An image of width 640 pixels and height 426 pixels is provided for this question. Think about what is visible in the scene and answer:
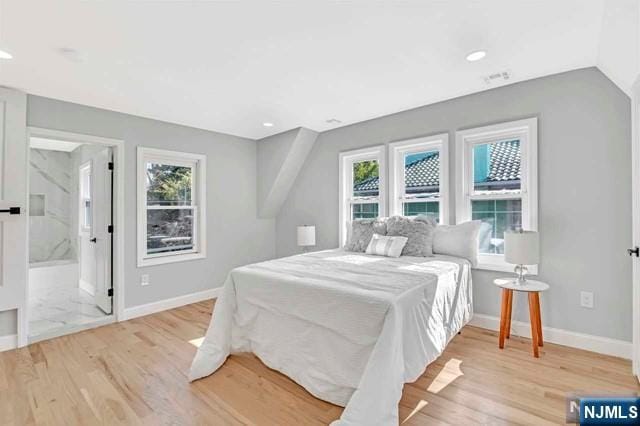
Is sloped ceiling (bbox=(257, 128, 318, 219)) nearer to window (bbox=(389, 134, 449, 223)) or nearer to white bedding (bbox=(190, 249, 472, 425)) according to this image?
Result: window (bbox=(389, 134, 449, 223))

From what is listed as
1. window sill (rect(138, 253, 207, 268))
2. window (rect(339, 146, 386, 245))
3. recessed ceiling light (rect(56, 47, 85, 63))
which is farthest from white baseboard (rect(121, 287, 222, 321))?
recessed ceiling light (rect(56, 47, 85, 63))

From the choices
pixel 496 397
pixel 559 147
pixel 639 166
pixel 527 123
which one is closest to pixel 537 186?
pixel 559 147

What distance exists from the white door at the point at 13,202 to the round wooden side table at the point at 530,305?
450cm

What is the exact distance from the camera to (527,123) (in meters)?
2.93

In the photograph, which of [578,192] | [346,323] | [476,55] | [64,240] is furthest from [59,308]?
[578,192]

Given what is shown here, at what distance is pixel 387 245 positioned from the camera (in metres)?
3.22

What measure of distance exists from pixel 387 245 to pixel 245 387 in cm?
187

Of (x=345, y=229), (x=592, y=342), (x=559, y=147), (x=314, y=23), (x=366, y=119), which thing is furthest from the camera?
(x=345, y=229)

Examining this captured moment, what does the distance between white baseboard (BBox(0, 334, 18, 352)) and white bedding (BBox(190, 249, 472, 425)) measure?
6.70ft

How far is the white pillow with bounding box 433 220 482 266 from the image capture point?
10.2ft

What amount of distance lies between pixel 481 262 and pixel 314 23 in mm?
2772

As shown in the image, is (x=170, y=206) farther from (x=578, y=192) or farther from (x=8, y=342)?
(x=578, y=192)

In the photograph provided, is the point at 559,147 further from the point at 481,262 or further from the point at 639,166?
the point at 481,262

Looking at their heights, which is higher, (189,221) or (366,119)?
(366,119)
